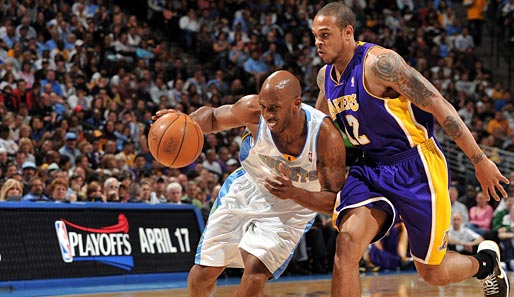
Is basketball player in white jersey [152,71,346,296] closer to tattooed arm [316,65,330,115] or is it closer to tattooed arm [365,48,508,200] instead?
tattooed arm [316,65,330,115]

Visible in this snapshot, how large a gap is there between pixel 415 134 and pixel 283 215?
0.91m

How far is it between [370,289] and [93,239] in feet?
9.75

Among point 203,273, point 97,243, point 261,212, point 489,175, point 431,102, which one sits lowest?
point 97,243

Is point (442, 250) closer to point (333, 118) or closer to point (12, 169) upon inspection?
point (333, 118)

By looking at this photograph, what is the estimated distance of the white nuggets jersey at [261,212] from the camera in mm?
4684

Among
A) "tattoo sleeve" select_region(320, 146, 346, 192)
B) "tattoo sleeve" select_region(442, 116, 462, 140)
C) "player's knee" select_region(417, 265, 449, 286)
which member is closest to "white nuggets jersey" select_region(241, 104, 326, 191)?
"tattoo sleeve" select_region(320, 146, 346, 192)

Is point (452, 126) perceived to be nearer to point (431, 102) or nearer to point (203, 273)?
point (431, 102)

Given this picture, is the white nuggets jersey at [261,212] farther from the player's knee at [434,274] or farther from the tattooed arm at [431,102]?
the player's knee at [434,274]

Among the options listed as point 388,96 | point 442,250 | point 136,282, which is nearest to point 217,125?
point 388,96

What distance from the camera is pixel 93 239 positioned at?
8.65 meters

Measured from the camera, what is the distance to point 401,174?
4688 mm

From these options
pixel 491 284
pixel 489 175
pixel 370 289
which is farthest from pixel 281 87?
pixel 370 289

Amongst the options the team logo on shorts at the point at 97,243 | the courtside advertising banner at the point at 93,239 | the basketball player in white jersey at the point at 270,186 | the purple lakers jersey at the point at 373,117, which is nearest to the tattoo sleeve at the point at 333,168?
A: the basketball player in white jersey at the point at 270,186

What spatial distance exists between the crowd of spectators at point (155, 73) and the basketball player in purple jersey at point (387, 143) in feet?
Result: 16.0
